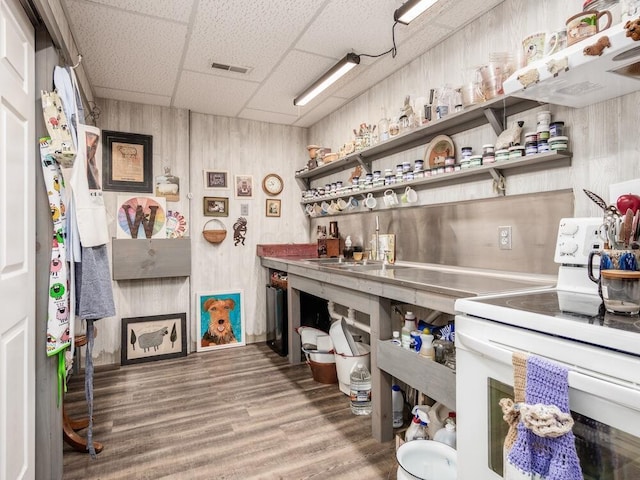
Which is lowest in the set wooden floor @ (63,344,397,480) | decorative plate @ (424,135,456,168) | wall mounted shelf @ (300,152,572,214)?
wooden floor @ (63,344,397,480)

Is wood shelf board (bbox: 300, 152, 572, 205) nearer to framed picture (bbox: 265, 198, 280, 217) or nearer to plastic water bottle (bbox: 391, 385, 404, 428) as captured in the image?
plastic water bottle (bbox: 391, 385, 404, 428)

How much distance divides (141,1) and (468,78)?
2.00 m

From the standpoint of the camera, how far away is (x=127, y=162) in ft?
11.6

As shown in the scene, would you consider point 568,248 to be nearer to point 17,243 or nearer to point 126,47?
point 17,243

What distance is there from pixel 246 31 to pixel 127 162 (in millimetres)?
1953

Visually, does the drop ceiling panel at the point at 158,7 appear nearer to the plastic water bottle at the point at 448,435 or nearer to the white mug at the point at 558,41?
the white mug at the point at 558,41

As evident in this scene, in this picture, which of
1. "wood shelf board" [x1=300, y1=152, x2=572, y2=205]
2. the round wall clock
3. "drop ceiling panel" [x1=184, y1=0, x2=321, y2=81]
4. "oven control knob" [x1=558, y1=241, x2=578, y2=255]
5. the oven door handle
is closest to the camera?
the oven door handle

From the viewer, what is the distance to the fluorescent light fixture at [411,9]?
1833 mm

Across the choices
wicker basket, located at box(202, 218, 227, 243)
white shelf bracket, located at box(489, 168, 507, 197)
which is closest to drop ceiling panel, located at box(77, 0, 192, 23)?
white shelf bracket, located at box(489, 168, 507, 197)

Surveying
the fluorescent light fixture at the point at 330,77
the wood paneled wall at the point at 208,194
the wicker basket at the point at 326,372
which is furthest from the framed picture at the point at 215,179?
the wicker basket at the point at 326,372

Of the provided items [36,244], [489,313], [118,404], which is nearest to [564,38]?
[489,313]

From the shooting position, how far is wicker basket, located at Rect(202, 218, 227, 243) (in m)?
3.85

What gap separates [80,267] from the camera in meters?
1.85

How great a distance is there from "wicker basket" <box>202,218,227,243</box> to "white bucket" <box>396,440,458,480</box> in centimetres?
285
